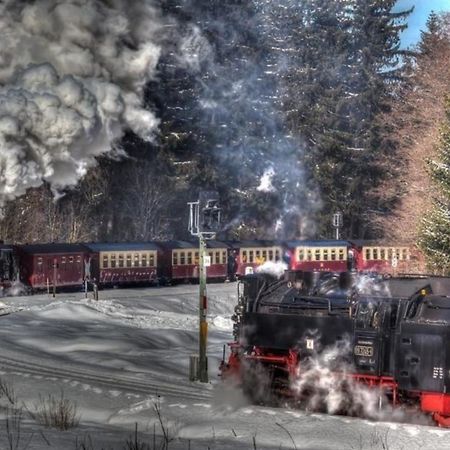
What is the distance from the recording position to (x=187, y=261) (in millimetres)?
45469

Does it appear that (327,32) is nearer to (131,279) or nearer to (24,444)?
(131,279)

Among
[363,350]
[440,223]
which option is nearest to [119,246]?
[440,223]

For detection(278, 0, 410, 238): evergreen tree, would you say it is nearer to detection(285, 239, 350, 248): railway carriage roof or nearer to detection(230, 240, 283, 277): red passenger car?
detection(285, 239, 350, 248): railway carriage roof

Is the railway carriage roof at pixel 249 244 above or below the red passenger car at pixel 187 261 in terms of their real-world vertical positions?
above

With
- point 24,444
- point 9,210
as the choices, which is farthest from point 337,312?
point 9,210

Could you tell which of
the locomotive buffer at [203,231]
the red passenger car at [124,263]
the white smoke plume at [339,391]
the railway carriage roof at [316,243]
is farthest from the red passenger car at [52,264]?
the white smoke plume at [339,391]

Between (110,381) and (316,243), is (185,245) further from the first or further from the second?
(110,381)

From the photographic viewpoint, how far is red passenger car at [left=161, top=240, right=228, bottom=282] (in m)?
44.5

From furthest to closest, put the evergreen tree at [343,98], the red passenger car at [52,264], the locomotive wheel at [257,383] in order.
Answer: the evergreen tree at [343,98] < the red passenger car at [52,264] < the locomotive wheel at [257,383]

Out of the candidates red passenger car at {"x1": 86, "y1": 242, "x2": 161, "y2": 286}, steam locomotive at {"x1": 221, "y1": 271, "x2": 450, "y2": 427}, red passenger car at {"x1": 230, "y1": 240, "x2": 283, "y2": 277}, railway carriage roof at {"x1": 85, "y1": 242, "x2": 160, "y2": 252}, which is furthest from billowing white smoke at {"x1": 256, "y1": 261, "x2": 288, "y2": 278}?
red passenger car at {"x1": 230, "y1": 240, "x2": 283, "y2": 277}

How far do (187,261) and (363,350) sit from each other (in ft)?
109

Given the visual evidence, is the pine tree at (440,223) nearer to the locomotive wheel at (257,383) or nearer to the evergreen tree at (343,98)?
the locomotive wheel at (257,383)

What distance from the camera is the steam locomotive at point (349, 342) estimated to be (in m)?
11.9

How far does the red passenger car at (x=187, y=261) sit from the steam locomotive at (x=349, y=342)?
97.5ft
